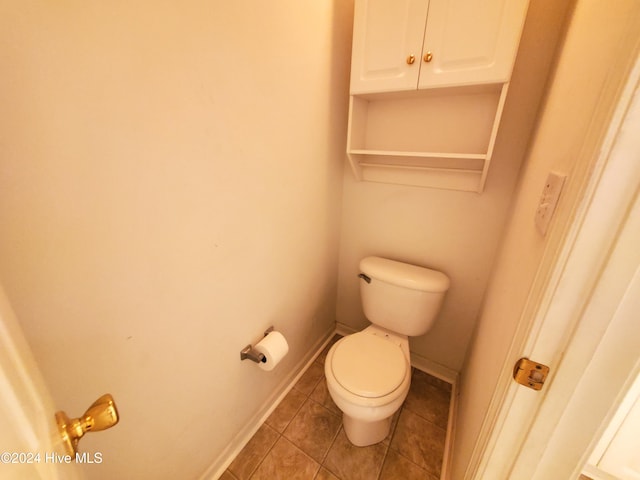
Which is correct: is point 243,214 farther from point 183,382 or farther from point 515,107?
point 515,107

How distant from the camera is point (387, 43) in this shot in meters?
1.08

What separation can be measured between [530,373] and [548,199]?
14.2 inches

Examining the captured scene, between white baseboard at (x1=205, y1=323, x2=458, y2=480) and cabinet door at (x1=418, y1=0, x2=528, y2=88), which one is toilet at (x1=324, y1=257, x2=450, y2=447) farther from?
cabinet door at (x1=418, y1=0, x2=528, y2=88)

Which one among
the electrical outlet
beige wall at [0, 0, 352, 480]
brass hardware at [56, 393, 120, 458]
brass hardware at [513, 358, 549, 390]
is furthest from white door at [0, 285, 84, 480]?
the electrical outlet

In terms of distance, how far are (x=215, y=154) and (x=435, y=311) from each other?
1278 mm

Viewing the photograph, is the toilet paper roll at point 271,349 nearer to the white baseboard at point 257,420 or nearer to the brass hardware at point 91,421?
the white baseboard at point 257,420

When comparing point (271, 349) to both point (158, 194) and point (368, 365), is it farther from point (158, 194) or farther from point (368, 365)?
point (158, 194)

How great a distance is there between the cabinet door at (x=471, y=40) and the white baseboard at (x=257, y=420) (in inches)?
65.3

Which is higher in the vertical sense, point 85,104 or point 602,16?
point 602,16

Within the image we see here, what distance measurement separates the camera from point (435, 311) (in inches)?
53.6

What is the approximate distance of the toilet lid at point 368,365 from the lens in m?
1.09

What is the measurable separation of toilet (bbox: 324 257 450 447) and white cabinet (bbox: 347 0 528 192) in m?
0.52

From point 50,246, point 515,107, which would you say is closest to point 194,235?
point 50,246

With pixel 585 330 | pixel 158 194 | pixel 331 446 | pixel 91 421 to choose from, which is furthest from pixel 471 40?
pixel 331 446
